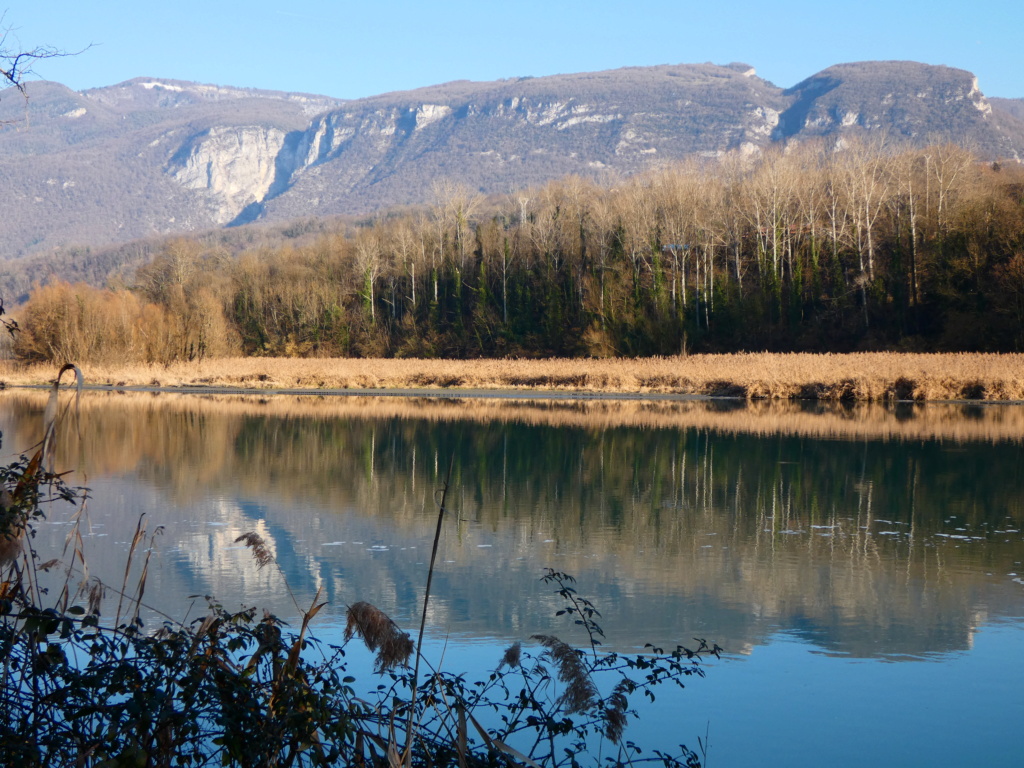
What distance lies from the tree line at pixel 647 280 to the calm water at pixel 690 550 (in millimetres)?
26585

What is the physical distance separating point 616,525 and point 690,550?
4.63ft

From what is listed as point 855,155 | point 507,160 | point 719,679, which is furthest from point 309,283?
point 507,160

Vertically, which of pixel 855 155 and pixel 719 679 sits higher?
pixel 855 155

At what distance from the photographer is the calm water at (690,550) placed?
18.1 ft

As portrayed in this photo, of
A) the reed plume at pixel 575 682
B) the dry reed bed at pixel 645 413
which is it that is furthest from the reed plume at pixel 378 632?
the dry reed bed at pixel 645 413

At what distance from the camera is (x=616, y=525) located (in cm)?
1072

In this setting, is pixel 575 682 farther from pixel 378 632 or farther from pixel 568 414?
pixel 568 414

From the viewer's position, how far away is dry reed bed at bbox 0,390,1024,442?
835 inches

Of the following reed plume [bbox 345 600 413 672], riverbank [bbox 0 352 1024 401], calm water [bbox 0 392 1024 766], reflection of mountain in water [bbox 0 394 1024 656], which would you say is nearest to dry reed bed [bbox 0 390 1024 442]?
calm water [bbox 0 392 1024 766]

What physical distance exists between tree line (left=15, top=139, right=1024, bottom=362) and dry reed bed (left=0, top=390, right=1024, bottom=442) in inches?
559

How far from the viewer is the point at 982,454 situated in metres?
16.8

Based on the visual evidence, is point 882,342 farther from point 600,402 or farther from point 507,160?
point 507,160

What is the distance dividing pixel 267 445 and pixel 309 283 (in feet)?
164

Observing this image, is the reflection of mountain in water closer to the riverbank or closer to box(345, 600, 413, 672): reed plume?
box(345, 600, 413, 672): reed plume
